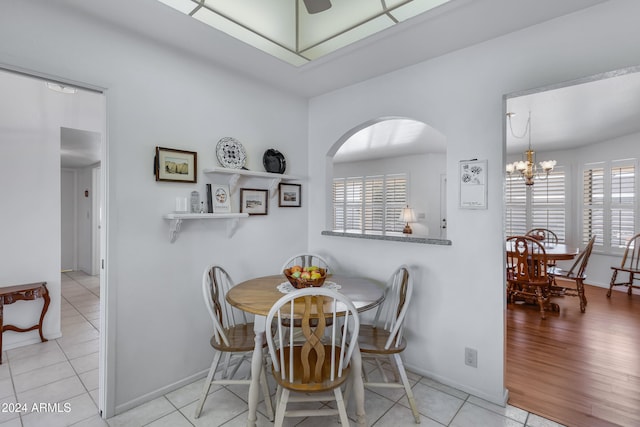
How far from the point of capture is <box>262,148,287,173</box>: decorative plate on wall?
2797 mm

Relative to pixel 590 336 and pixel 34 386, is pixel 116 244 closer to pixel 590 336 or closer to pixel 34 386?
pixel 34 386

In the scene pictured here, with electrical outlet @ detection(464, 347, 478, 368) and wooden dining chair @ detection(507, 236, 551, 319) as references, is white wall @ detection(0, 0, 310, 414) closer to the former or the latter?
electrical outlet @ detection(464, 347, 478, 368)

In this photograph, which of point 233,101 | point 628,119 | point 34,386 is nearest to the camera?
point 34,386

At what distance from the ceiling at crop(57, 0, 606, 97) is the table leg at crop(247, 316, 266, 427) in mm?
1911

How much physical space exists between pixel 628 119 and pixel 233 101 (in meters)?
4.91

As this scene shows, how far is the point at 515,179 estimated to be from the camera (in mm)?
5891

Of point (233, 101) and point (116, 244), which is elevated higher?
point (233, 101)

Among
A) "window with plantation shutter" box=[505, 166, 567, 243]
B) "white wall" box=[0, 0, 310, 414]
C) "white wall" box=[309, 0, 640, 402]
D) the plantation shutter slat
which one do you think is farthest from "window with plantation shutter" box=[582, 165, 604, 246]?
"white wall" box=[0, 0, 310, 414]

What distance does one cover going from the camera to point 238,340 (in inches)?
78.4

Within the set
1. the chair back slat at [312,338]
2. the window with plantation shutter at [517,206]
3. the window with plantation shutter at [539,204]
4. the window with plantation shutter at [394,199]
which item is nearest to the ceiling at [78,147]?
the chair back slat at [312,338]

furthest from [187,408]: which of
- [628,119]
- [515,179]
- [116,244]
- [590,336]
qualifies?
[515,179]

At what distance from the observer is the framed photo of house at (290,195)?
2.97 m

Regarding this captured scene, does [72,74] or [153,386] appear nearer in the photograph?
[72,74]

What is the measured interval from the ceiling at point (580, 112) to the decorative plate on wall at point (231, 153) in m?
2.32
